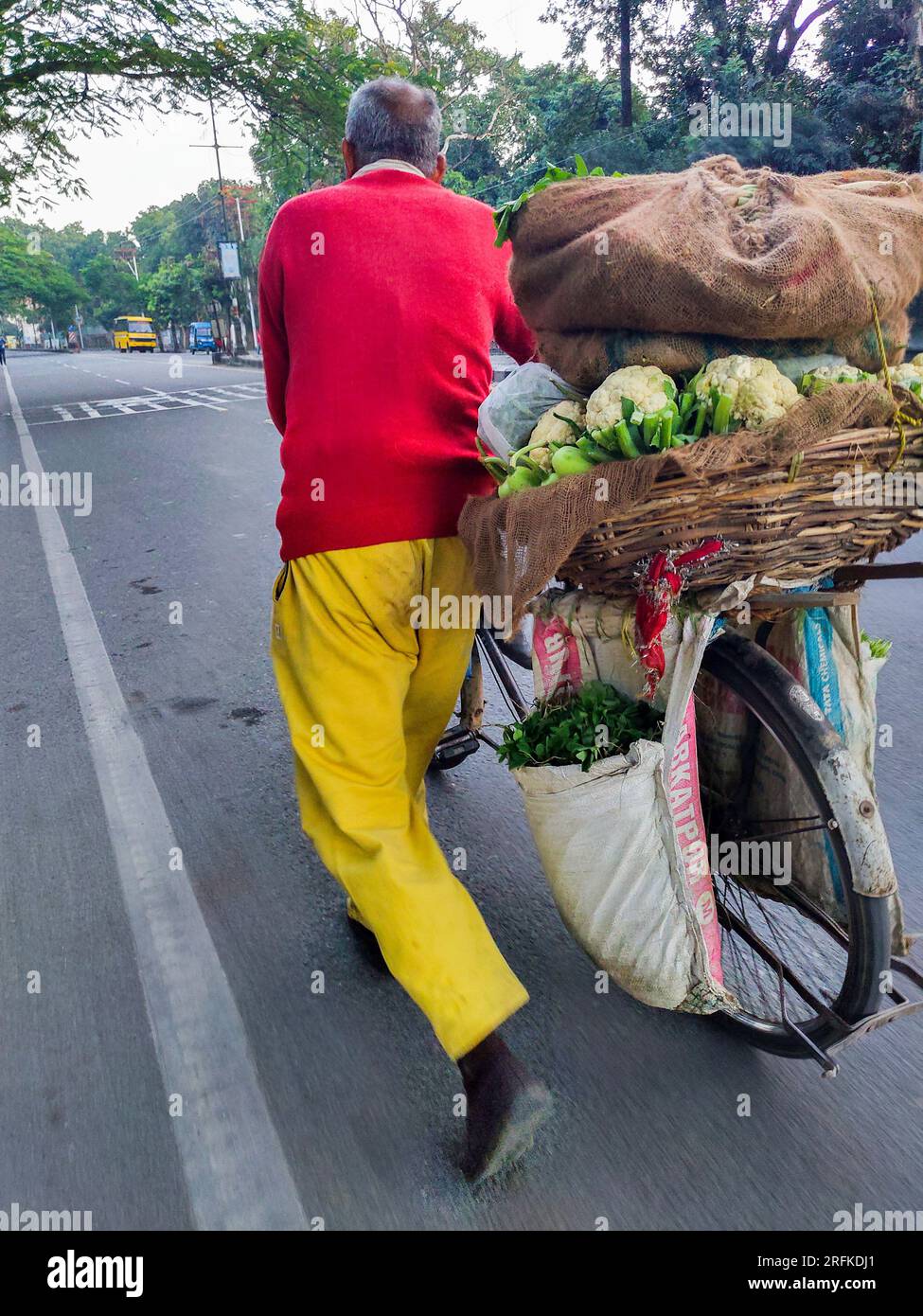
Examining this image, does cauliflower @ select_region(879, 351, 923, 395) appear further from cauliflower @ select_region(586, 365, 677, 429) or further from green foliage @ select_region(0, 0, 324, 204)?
green foliage @ select_region(0, 0, 324, 204)

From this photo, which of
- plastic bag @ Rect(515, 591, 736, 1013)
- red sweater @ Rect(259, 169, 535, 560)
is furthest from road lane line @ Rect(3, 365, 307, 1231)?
red sweater @ Rect(259, 169, 535, 560)

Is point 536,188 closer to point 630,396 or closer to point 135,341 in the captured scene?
point 630,396

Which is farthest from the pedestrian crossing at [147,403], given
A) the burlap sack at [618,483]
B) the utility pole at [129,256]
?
the utility pole at [129,256]

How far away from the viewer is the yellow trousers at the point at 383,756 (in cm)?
191

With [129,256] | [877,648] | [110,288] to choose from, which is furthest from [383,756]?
[129,256]

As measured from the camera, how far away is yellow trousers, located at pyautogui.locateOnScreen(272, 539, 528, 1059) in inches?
75.3

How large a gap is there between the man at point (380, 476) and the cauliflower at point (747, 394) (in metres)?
0.73

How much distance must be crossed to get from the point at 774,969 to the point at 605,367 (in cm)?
135

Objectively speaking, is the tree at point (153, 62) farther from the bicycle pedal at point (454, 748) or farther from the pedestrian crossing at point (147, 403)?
the bicycle pedal at point (454, 748)

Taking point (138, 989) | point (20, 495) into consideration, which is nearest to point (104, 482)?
point (20, 495)

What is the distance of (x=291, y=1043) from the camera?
2.30 m

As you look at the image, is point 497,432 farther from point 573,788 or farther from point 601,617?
point 573,788

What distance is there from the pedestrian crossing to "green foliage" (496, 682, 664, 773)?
16.8 m

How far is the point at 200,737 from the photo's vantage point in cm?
398
